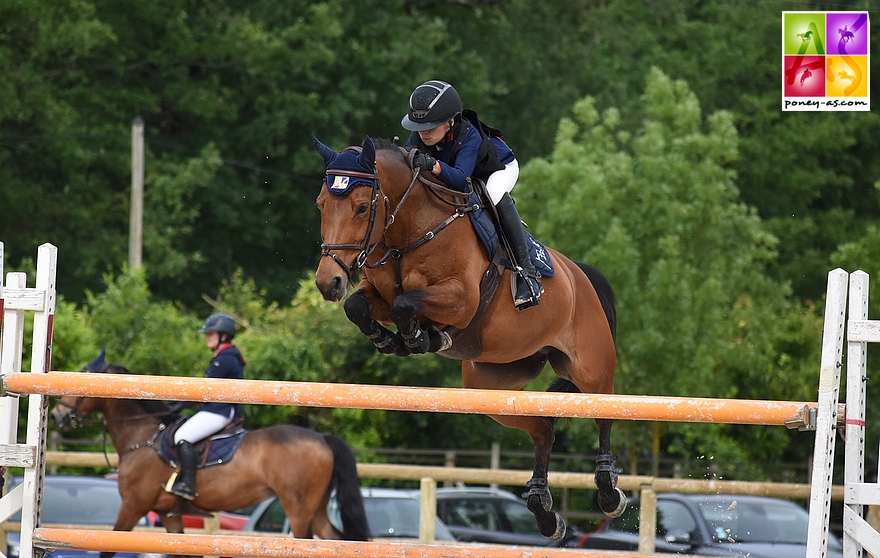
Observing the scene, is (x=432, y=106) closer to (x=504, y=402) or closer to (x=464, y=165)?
(x=464, y=165)

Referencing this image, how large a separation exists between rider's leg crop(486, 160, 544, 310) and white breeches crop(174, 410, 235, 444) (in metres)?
→ 4.49

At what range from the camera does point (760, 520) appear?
1056 centimetres

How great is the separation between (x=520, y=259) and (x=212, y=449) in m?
4.59

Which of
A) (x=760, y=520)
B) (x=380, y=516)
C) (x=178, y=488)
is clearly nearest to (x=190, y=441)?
(x=178, y=488)

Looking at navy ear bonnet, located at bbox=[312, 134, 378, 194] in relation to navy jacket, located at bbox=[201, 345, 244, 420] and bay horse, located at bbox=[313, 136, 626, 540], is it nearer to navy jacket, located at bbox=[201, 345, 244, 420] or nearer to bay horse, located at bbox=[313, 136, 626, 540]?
bay horse, located at bbox=[313, 136, 626, 540]

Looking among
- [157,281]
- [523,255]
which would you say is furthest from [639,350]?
[157,281]

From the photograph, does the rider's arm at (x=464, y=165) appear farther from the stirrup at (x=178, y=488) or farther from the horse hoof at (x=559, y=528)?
the stirrup at (x=178, y=488)

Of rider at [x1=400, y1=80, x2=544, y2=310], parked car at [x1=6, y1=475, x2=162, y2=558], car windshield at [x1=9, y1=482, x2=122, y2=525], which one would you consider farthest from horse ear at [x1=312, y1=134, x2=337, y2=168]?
car windshield at [x1=9, y1=482, x2=122, y2=525]

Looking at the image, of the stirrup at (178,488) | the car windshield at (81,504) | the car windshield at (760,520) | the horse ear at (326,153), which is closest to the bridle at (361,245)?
the horse ear at (326,153)

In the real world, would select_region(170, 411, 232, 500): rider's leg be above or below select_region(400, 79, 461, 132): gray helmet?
below

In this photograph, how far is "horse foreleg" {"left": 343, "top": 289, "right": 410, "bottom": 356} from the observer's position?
4957 millimetres

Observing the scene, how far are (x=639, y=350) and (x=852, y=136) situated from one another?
1455 centimetres

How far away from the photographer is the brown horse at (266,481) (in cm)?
890

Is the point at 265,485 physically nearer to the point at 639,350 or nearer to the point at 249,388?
the point at 249,388
